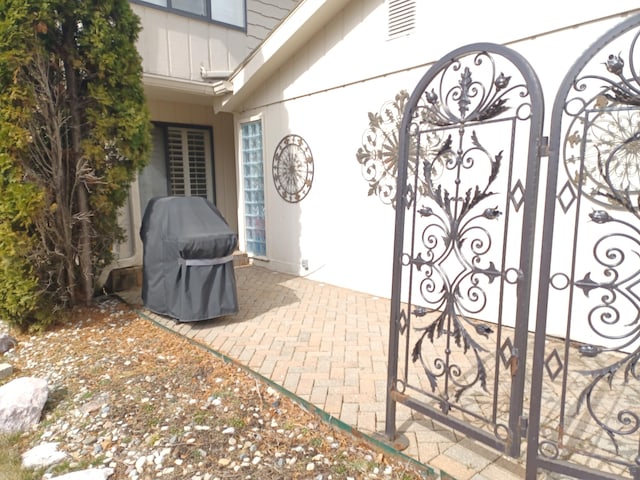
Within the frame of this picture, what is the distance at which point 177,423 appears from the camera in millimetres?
2545

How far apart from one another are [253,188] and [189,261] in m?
3.33

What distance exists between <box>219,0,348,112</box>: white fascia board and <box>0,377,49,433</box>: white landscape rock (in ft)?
16.3

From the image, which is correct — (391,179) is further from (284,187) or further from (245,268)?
(245,268)

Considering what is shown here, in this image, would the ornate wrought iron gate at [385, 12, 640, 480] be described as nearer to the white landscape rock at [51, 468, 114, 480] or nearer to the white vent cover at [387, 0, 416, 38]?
the white vent cover at [387, 0, 416, 38]

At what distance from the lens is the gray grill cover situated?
401 centimetres

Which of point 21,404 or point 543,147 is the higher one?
point 543,147

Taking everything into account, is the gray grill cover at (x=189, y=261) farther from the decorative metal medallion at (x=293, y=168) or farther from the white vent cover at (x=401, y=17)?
the white vent cover at (x=401, y=17)

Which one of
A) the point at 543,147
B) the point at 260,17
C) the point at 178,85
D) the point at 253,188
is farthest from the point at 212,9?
the point at 543,147

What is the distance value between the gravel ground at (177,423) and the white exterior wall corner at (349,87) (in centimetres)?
268

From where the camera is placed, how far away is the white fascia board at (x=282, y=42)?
514 centimetres

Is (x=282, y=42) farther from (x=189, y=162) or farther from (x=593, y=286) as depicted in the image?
(x=593, y=286)

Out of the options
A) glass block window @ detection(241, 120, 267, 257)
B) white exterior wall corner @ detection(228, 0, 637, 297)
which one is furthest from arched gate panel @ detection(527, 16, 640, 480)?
glass block window @ detection(241, 120, 267, 257)

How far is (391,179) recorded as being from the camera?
4.86m

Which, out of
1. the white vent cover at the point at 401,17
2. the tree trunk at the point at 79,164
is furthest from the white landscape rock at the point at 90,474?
the white vent cover at the point at 401,17
